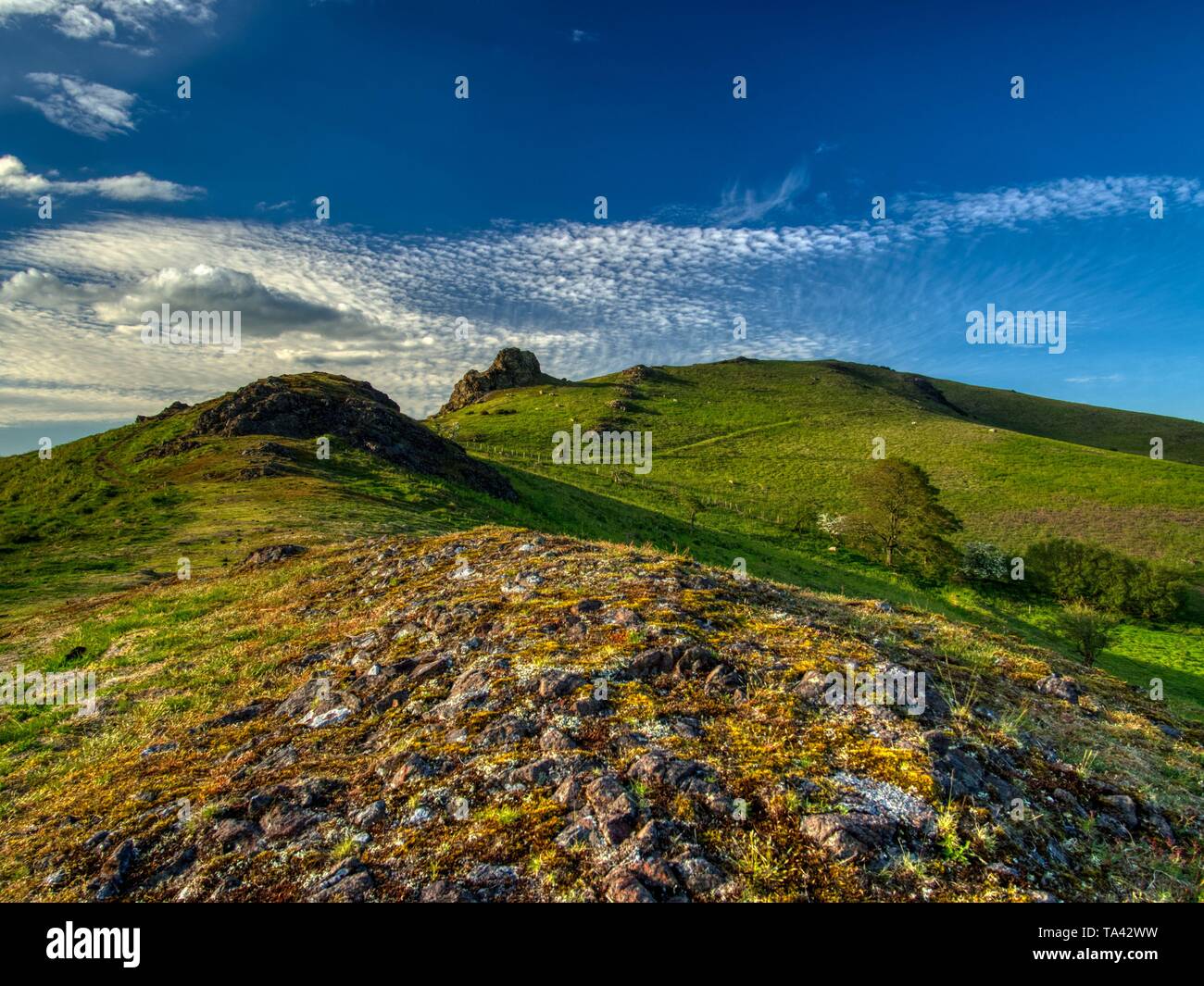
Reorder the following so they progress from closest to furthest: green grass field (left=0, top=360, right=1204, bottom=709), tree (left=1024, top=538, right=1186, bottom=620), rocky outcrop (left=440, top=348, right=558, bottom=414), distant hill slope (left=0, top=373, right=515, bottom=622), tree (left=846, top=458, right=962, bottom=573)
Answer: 1. distant hill slope (left=0, top=373, right=515, bottom=622)
2. green grass field (left=0, top=360, right=1204, bottom=709)
3. tree (left=1024, top=538, right=1186, bottom=620)
4. tree (left=846, top=458, right=962, bottom=573)
5. rocky outcrop (left=440, top=348, right=558, bottom=414)

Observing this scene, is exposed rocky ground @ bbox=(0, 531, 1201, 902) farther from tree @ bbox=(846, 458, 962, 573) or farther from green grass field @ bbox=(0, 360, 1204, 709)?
tree @ bbox=(846, 458, 962, 573)

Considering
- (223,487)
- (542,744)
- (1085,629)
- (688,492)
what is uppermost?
(223,487)

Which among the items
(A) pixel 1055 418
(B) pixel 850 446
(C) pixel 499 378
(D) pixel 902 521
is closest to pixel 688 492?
(D) pixel 902 521

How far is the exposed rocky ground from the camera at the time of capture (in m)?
4.47

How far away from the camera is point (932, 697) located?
675cm

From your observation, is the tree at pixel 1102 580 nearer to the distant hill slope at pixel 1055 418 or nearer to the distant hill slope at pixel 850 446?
the distant hill slope at pixel 850 446

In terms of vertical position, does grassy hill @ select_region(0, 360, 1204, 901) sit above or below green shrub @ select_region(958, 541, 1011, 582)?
above

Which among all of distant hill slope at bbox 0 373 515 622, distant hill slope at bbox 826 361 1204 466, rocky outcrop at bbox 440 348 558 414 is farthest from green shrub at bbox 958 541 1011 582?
rocky outcrop at bbox 440 348 558 414

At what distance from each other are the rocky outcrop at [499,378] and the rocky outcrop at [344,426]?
101m

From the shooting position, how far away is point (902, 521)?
61438 mm

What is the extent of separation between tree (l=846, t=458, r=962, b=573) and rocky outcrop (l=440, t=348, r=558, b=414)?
110 metres

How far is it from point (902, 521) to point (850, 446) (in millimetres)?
43114

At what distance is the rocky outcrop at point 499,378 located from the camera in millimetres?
155875

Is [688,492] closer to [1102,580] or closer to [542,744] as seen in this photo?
[1102,580]
